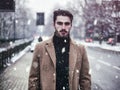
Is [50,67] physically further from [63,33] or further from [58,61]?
[63,33]

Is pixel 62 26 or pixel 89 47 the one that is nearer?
pixel 62 26

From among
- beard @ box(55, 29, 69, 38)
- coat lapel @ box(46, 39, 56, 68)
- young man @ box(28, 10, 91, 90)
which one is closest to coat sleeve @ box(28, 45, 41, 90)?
young man @ box(28, 10, 91, 90)

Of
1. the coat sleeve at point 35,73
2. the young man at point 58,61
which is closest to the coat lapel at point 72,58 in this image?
the young man at point 58,61

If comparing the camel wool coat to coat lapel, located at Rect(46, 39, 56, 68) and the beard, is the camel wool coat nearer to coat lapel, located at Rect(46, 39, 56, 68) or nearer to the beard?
coat lapel, located at Rect(46, 39, 56, 68)

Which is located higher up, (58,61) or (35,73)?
(58,61)

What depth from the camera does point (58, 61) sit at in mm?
4297

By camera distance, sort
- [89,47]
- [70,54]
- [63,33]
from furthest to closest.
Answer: [89,47], [70,54], [63,33]

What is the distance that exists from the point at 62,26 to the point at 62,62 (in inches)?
15.4

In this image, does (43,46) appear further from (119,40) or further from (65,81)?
(119,40)

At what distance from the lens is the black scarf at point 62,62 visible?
428 cm

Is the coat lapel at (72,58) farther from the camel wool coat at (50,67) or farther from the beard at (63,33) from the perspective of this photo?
the beard at (63,33)

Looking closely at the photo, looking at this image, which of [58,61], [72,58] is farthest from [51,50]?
[72,58]

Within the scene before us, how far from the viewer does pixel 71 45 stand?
173 inches

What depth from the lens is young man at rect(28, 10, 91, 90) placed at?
14.0 ft
